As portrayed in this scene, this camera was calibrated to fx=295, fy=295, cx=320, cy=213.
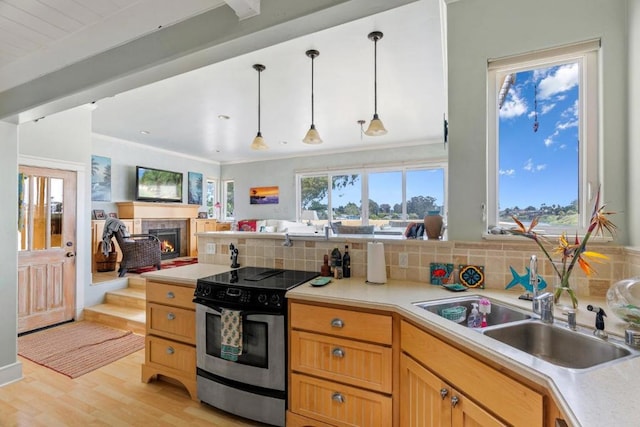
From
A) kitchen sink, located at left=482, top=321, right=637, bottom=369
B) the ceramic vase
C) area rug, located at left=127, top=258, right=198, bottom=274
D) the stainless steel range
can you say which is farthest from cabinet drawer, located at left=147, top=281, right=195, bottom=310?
area rug, located at left=127, top=258, right=198, bottom=274

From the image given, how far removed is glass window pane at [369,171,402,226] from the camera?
22.5 feet

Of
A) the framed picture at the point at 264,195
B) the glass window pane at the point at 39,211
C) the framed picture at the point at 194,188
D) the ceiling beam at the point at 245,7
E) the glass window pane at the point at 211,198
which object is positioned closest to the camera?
the ceiling beam at the point at 245,7

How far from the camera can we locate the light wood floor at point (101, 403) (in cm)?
198

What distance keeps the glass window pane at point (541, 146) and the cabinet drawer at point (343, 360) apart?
1.23m

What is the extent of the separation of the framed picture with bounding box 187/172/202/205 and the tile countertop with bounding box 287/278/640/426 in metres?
6.65

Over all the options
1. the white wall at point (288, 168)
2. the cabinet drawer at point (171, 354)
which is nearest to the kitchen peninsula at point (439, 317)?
the cabinet drawer at point (171, 354)

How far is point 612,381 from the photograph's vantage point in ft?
2.71

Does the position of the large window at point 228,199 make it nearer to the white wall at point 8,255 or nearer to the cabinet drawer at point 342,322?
the white wall at point 8,255

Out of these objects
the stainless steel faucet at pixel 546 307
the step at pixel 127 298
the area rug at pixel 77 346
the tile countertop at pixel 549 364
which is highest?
the stainless steel faucet at pixel 546 307

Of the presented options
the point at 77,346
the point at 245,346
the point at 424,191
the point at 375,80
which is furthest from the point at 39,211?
the point at 424,191

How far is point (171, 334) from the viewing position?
7.39 ft

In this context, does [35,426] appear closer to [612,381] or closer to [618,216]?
[612,381]

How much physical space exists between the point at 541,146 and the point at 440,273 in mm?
1041

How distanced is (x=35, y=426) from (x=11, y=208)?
5.60 ft
